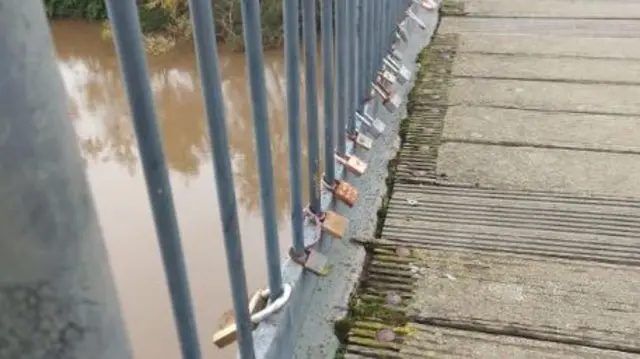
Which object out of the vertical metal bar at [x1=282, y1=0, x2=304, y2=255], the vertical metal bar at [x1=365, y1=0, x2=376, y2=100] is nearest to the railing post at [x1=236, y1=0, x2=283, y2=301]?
the vertical metal bar at [x1=282, y1=0, x2=304, y2=255]

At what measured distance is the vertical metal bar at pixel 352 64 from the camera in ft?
5.18

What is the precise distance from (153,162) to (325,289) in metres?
0.77

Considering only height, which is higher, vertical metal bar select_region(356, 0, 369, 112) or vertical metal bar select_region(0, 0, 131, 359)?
vertical metal bar select_region(0, 0, 131, 359)

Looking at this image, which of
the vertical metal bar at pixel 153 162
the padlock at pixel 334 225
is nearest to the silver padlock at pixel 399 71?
the padlock at pixel 334 225

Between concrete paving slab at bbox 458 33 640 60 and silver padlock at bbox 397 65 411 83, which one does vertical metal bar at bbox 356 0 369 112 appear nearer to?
silver padlock at bbox 397 65 411 83

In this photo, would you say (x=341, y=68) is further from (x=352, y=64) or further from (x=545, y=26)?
(x=545, y=26)

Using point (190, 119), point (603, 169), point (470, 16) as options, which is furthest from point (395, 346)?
point (190, 119)

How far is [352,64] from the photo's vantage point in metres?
1.65

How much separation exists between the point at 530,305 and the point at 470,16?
6.62 feet

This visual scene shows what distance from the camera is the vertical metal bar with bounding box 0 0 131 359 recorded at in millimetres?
387

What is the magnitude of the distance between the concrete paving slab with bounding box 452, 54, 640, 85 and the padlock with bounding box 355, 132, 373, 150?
78cm

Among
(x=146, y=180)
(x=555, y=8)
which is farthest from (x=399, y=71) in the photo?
(x=146, y=180)

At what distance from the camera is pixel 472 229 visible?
1.62 metres

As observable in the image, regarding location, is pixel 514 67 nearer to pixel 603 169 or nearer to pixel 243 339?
pixel 603 169
